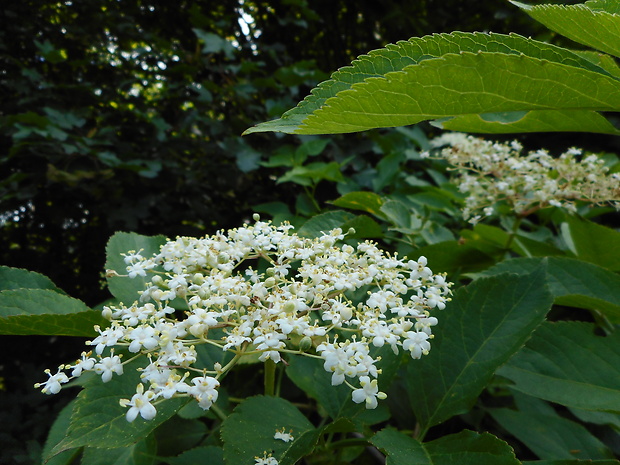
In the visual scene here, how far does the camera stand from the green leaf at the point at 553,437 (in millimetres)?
833

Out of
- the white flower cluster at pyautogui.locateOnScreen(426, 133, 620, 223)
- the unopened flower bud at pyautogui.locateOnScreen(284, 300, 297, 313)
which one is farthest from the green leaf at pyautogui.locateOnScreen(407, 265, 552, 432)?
the white flower cluster at pyautogui.locateOnScreen(426, 133, 620, 223)

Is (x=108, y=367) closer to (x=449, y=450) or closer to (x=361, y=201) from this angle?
(x=449, y=450)

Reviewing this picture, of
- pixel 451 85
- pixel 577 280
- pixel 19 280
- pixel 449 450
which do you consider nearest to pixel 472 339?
pixel 449 450

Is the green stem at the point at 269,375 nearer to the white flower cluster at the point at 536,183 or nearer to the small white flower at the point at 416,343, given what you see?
the small white flower at the point at 416,343

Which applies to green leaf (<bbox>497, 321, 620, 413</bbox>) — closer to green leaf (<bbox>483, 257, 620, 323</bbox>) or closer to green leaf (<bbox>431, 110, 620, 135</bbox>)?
green leaf (<bbox>483, 257, 620, 323</bbox>)

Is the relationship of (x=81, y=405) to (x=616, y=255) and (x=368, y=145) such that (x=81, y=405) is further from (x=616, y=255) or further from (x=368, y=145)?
(x=368, y=145)

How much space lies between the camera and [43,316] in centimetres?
63

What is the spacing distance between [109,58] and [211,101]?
0.59 meters

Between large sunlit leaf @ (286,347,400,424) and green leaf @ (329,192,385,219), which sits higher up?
green leaf @ (329,192,385,219)

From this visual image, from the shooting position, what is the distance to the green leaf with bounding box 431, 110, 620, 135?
641 millimetres

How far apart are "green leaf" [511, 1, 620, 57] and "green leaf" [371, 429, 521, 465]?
1.72 feet

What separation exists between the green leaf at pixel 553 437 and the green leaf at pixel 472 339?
0.22 metres

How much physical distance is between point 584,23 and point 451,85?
7.7 inches

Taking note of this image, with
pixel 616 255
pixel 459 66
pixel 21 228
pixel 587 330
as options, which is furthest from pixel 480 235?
pixel 21 228
